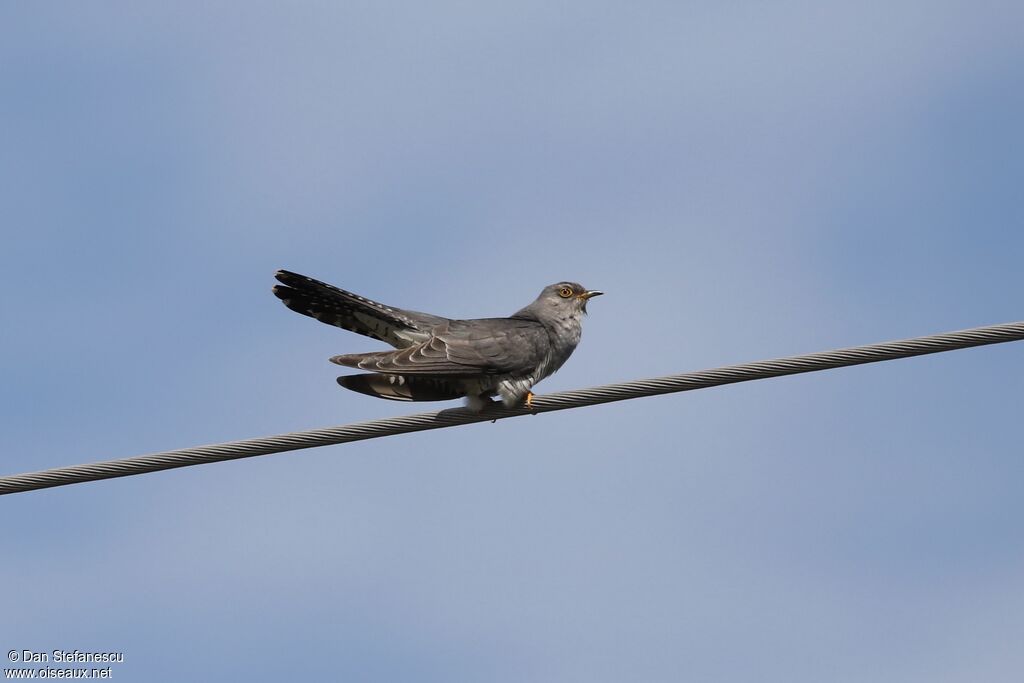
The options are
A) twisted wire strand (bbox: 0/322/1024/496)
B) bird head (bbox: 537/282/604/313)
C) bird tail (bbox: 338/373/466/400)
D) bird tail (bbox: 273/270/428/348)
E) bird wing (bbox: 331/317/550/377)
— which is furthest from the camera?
bird head (bbox: 537/282/604/313)

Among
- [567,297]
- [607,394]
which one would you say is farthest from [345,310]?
[607,394]

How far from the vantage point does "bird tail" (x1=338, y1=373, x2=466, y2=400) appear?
754cm

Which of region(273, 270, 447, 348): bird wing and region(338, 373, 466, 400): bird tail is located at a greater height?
region(273, 270, 447, 348): bird wing

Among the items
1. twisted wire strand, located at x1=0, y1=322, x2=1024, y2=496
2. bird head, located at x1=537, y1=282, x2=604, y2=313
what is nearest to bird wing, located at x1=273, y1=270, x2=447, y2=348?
bird head, located at x1=537, y1=282, x2=604, y2=313

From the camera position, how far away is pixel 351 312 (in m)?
8.06

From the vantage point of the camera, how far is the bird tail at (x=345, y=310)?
7895 mm

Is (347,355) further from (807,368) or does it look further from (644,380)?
(807,368)

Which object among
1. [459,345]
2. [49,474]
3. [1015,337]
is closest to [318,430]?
[49,474]

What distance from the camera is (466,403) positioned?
25.4 ft

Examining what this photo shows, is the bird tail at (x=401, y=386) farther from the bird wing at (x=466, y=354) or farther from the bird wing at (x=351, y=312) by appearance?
the bird wing at (x=351, y=312)

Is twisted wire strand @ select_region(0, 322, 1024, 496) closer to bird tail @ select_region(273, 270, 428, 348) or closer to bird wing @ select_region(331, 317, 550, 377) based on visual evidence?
bird wing @ select_region(331, 317, 550, 377)

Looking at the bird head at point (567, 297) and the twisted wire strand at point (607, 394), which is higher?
the bird head at point (567, 297)

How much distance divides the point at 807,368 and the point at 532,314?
3.26m

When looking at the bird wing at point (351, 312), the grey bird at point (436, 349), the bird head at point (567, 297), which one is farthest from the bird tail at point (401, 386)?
the bird head at point (567, 297)
